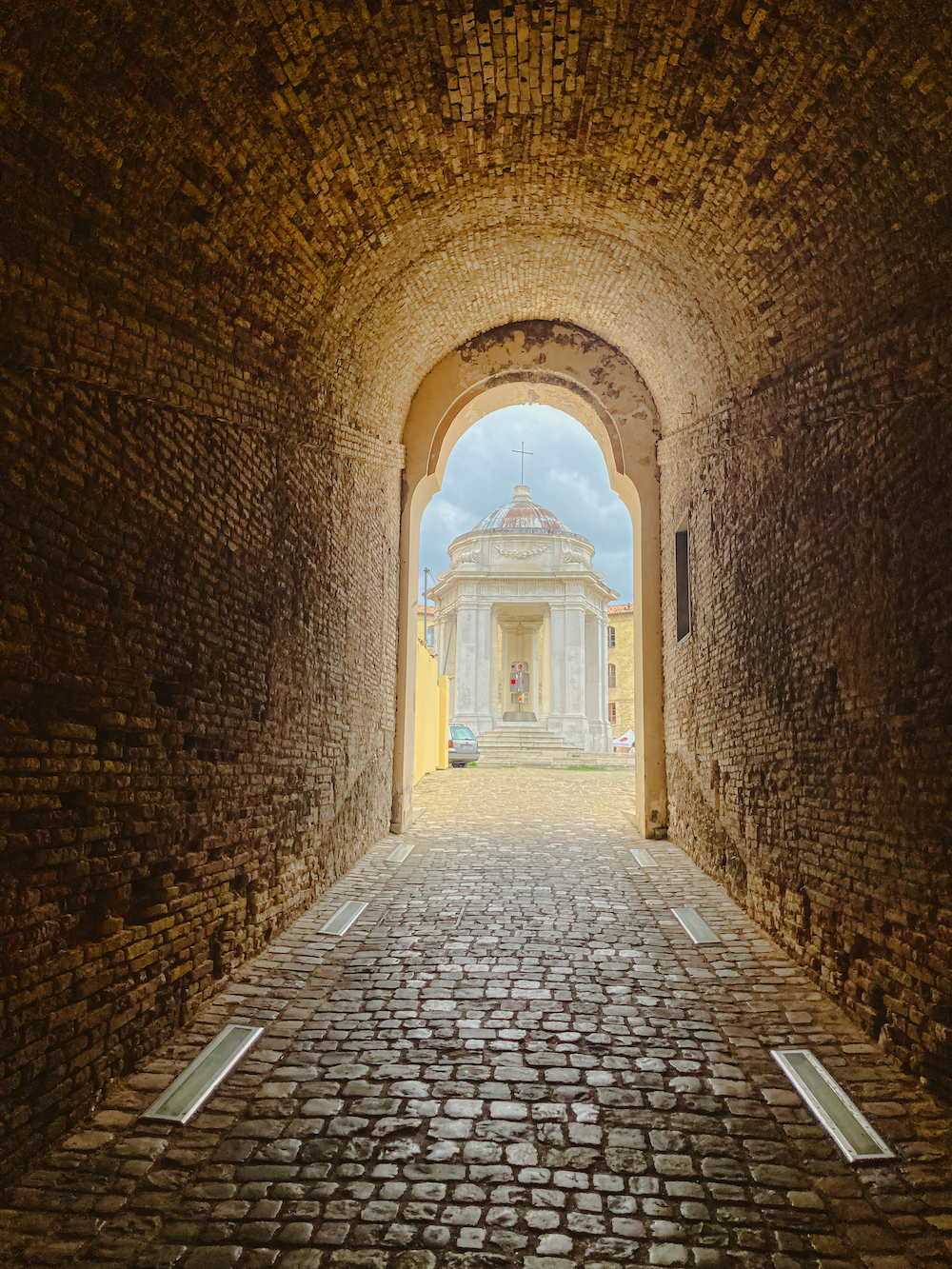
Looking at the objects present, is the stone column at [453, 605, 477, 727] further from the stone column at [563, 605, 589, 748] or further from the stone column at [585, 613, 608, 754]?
the stone column at [585, 613, 608, 754]

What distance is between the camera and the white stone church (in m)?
33.1

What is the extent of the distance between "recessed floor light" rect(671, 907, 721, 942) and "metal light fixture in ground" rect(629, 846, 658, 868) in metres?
1.93

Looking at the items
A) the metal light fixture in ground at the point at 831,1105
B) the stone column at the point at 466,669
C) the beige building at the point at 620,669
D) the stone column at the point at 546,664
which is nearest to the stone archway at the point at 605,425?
the metal light fixture in ground at the point at 831,1105

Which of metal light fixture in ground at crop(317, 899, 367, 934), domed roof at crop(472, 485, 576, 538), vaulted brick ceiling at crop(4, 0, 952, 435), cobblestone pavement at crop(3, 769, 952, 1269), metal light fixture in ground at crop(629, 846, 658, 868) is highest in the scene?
domed roof at crop(472, 485, 576, 538)

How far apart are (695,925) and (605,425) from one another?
25.0 feet

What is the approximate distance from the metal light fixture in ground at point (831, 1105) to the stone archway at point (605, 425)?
7037 millimetres

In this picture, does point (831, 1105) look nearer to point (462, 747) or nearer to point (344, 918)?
point (344, 918)

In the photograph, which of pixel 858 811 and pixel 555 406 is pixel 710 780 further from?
pixel 555 406

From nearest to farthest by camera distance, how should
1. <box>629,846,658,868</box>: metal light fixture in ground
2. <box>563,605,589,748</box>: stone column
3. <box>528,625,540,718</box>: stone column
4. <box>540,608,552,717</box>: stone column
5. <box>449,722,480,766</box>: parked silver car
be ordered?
<box>629,846,658,868</box>: metal light fixture in ground
<box>449,722,480,766</box>: parked silver car
<box>563,605,589,748</box>: stone column
<box>540,608,552,717</box>: stone column
<box>528,625,540,718</box>: stone column

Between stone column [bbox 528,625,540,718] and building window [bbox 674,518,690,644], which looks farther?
stone column [bbox 528,625,540,718]

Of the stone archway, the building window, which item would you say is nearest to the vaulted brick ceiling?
the building window

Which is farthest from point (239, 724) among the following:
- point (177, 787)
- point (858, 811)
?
point (858, 811)

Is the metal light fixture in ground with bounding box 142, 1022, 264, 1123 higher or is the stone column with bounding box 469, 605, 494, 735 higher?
the stone column with bounding box 469, 605, 494, 735

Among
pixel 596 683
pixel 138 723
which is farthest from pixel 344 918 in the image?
pixel 596 683
